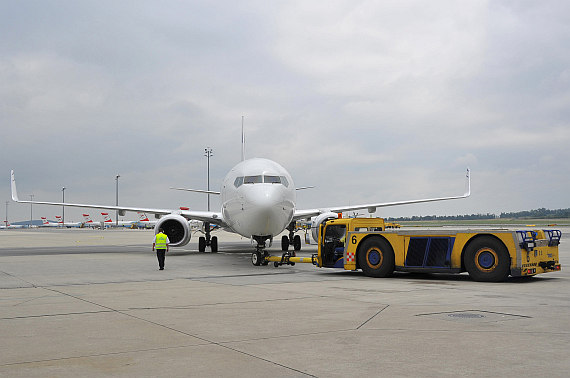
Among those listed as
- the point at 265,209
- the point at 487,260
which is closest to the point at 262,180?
the point at 265,209

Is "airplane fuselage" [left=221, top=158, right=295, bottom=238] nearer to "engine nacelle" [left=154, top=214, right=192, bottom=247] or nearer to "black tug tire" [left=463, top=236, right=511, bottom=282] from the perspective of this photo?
"engine nacelle" [left=154, top=214, right=192, bottom=247]

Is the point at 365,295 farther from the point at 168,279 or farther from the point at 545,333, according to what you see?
the point at 168,279

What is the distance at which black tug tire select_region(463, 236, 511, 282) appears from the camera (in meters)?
14.1

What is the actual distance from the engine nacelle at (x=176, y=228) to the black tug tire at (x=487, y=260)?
45.7 feet

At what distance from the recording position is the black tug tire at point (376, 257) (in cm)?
1585

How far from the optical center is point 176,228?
Result: 26031mm

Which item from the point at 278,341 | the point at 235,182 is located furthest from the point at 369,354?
the point at 235,182

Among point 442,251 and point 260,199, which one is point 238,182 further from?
point 442,251

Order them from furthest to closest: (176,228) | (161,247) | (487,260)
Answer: (176,228), (161,247), (487,260)

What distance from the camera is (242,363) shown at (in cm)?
600

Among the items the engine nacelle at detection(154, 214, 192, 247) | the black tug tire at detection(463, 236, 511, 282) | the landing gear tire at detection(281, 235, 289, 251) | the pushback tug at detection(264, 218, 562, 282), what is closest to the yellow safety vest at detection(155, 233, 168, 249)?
the pushback tug at detection(264, 218, 562, 282)

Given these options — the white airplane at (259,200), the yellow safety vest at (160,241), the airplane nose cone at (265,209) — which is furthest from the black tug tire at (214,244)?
the yellow safety vest at (160,241)

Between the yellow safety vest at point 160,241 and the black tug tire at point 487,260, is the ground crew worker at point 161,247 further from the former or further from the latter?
the black tug tire at point 487,260

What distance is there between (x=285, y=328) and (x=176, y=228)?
18.7 m
